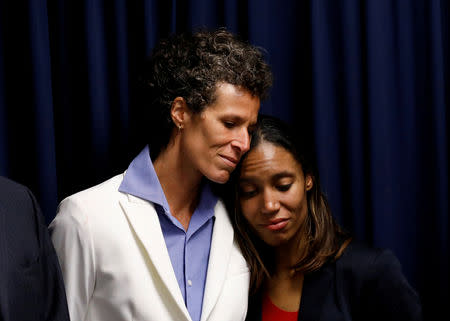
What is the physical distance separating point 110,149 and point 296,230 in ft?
2.09

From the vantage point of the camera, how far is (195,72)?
4.95 feet

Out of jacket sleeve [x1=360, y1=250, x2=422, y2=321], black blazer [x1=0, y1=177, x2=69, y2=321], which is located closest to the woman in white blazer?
black blazer [x1=0, y1=177, x2=69, y2=321]

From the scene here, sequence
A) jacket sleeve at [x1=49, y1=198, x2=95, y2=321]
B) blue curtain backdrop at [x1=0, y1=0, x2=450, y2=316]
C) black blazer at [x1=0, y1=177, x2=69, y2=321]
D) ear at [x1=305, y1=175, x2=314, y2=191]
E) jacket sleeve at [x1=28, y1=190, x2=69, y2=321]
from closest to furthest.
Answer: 1. black blazer at [x1=0, y1=177, x2=69, y2=321]
2. jacket sleeve at [x1=28, y1=190, x2=69, y2=321]
3. jacket sleeve at [x1=49, y1=198, x2=95, y2=321]
4. ear at [x1=305, y1=175, x2=314, y2=191]
5. blue curtain backdrop at [x1=0, y1=0, x2=450, y2=316]

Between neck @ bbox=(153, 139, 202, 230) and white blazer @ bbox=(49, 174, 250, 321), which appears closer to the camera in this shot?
white blazer @ bbox=(49, 174, 250, 321)

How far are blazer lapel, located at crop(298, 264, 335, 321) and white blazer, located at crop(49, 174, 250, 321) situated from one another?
0.87 ft

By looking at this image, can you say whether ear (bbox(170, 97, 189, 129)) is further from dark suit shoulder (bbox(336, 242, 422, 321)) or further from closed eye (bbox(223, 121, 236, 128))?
dark suit shoulder (bbox(336, 242, 422, 321))

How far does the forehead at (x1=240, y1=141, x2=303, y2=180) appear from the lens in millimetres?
→ 1523

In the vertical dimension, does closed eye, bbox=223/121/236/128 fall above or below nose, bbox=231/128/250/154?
above

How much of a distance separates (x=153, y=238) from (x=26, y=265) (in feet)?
1.12

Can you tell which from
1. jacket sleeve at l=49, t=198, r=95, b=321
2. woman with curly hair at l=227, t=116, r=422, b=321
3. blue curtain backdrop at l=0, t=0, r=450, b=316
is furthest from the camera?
blue curtain backdrop at l=0, t=0, r=450, b=316

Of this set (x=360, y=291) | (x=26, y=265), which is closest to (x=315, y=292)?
(x=360, y=291)

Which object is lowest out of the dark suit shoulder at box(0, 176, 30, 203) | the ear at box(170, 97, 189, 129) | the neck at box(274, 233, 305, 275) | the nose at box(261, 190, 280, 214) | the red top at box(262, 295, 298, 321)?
the red top at box(262, 295, 298, 321)

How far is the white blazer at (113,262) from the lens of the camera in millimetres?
1388

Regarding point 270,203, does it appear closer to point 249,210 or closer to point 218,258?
point 249,210
